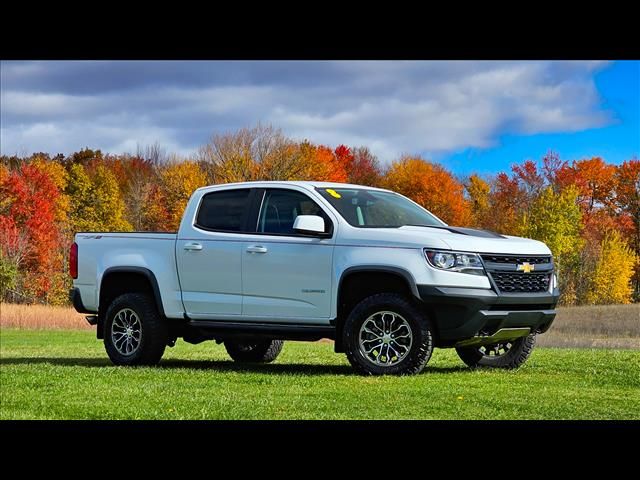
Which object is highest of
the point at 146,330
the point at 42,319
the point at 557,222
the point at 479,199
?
the point at 479,199

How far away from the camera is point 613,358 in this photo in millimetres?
13312

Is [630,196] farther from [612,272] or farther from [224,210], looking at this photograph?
[224,210]

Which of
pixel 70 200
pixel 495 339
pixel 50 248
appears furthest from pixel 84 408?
pixel 70 200

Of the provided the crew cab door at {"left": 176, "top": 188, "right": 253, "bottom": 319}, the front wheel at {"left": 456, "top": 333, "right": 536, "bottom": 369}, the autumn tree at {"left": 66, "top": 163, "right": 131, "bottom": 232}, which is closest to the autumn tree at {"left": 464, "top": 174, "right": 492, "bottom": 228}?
the autumn tree at {"left": 66, "top": 163, "right": 131, "bottom": 232}

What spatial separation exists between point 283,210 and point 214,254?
0.99m

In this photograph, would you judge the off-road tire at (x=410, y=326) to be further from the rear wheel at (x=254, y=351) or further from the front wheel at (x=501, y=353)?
the rear wheel at (x=254, y=351)

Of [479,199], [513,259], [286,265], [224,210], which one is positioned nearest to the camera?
[513,259]

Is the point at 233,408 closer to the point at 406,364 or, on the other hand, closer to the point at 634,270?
the point at 406,364

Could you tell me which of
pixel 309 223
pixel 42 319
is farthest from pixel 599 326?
pixel 309 223

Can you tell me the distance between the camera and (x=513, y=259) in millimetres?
10789

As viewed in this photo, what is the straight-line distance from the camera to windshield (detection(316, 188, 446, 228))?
11.3 m

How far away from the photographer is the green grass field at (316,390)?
28.3 feet

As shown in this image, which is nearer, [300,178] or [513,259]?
[513,259]
